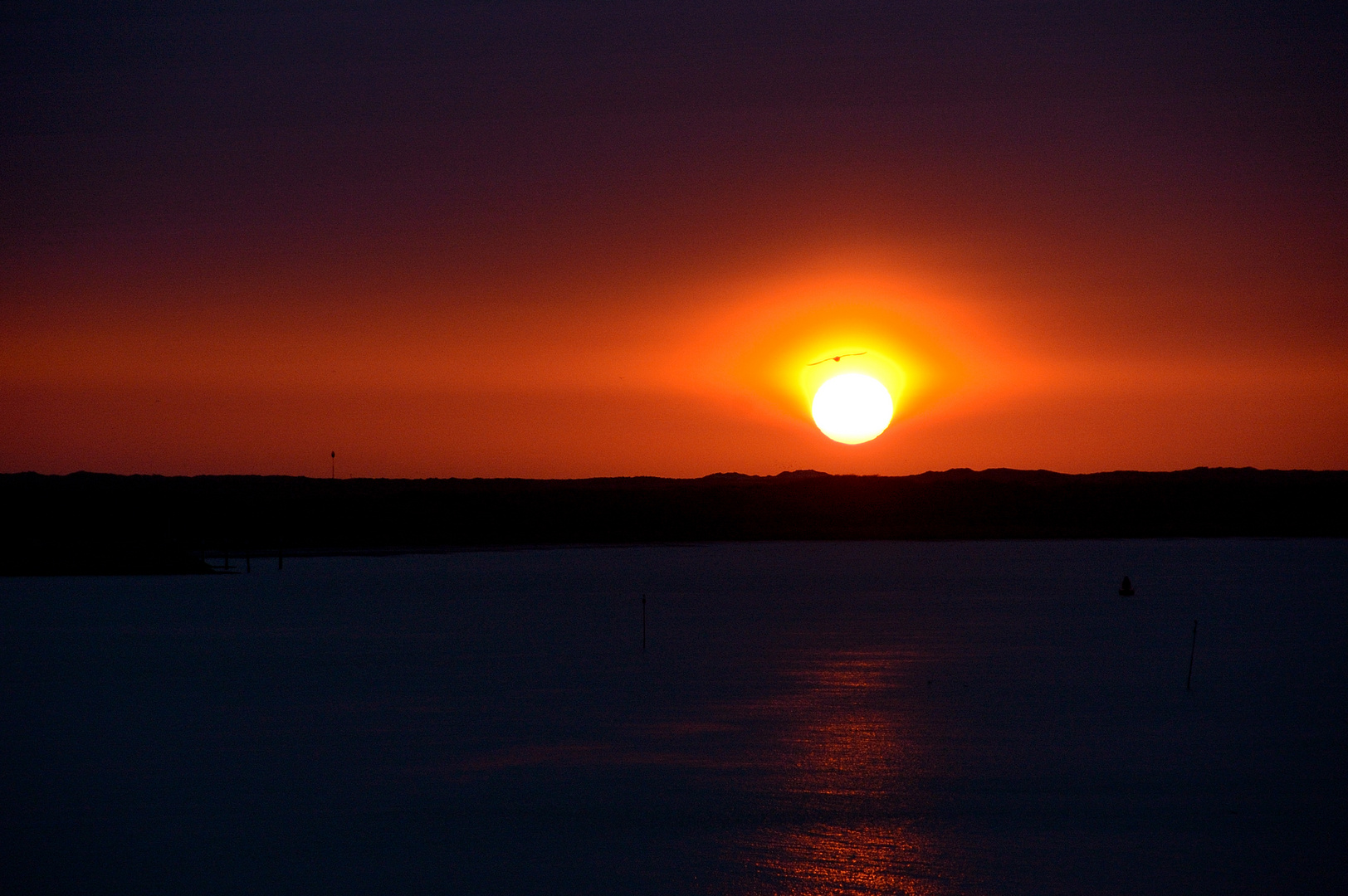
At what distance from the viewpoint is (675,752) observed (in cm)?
1278

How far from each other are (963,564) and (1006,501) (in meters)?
81.1

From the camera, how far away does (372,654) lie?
20562mm

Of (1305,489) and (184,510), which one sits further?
(1305,489)

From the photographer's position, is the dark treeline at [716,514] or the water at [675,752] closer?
the water at [675,752]

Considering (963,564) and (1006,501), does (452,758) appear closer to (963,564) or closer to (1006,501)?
(963,564)

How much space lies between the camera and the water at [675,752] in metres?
9.10

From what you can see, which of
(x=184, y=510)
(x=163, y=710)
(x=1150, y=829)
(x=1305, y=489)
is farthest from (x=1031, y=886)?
(x=1305, y=489)

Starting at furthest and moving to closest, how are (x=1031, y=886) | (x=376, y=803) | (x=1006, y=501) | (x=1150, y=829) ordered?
(x=1006, y=501) < (x=376, y=803) < (x=1150, y=829) < (x=1031, y=886)

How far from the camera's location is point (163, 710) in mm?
15352

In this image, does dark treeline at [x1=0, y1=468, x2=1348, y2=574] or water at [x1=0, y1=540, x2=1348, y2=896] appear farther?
dark treeline at [x1=0, y1=468, x2=1348, y2=574]

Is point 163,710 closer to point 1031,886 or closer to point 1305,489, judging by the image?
point 1031,886

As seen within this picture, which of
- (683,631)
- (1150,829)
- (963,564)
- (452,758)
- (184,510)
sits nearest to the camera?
(1150,829)

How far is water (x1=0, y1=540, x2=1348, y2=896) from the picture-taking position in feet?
29.9

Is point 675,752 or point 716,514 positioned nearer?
point 675,752
